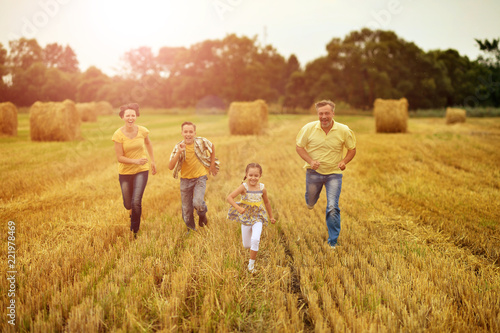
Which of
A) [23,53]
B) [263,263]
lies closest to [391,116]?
[263,263]

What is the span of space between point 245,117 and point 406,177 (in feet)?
39.6

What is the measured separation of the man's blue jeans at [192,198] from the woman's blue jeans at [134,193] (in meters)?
0.67

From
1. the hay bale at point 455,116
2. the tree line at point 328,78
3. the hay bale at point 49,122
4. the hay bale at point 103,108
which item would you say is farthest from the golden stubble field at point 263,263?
the tree line at point 328,78

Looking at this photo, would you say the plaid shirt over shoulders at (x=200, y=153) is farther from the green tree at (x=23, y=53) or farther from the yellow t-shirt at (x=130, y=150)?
the green tree at (x=23, y=53)

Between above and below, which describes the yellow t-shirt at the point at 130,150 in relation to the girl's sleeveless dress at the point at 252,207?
above

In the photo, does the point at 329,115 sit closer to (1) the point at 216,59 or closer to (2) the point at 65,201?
(2) the point at 65,201

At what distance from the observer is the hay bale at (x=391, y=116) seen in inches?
777

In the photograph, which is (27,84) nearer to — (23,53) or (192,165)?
(23,53)

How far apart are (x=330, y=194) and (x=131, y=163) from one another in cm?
321

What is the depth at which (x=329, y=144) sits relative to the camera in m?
4.75

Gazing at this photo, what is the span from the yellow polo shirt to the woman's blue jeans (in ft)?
8.87

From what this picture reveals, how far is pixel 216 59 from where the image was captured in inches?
2015

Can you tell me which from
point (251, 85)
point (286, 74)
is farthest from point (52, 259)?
point (286, 74)

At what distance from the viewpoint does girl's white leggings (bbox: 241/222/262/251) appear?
149 inches
